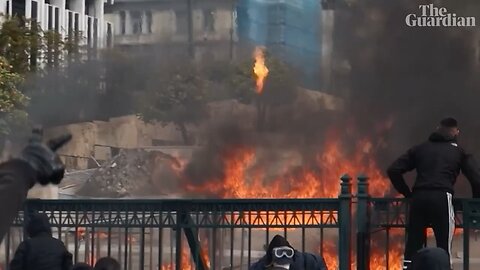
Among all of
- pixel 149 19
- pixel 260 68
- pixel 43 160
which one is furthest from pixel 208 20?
pixel 43 160

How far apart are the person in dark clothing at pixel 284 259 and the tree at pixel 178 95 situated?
1032 centimetres

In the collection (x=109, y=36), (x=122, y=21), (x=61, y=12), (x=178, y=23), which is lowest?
(x=178, y=23)

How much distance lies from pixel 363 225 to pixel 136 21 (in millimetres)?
11993

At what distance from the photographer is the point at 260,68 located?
14.8 metres

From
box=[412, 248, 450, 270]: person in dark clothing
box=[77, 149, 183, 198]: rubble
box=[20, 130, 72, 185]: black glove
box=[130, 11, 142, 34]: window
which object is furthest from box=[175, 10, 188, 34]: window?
box=[20, 130, 72, 185]: black glove

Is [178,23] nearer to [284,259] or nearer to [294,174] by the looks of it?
[294,174]

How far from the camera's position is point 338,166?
1384 centimetres

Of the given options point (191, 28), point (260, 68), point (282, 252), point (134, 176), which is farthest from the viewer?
point (134, 176)

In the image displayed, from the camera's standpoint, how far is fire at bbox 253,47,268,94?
14633mm

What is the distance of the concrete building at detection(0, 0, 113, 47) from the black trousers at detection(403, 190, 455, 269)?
19361mm

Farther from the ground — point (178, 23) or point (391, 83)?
point (178, 23)

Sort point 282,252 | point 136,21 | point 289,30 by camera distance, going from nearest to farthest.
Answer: point 282,252
point 289,30
point 136,21

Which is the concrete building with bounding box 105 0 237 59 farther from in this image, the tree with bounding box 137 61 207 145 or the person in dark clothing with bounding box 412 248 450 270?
the person in dark clothing with bounding box 412 248 450 270

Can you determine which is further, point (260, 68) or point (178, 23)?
point (178, 23)
